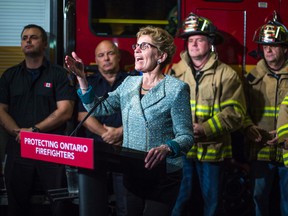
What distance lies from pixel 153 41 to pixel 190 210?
8.67 feet

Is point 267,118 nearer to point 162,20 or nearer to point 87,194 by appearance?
point 162,20

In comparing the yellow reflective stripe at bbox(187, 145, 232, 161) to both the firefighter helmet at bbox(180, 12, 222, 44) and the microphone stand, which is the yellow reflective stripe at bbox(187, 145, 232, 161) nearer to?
the firefighter helmet at bbox(180, 12, 222, 44)

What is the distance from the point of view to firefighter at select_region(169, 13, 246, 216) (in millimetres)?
4648

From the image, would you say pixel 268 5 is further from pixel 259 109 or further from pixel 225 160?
pixel 225 160

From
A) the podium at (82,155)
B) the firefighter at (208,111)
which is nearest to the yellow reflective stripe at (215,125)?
the firefighter at (208,111)

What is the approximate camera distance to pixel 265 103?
4.91 m

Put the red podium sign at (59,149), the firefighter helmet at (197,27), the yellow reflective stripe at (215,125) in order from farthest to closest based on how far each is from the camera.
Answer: the firefighter helmet at (197,27) → the yellow reflective stripe at (215,125) → the red podium sign at (59,149)

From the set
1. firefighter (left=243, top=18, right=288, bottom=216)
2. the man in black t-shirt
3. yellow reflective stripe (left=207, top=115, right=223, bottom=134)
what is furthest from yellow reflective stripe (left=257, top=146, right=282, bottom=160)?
the man in black t-shirt

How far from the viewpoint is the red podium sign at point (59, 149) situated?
2.30 m

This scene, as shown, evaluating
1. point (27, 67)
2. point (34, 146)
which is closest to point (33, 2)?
point (27, 67)

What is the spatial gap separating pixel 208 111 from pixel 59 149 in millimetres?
2516

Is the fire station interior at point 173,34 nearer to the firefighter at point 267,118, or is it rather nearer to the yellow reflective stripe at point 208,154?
the firefighter at point 267,118

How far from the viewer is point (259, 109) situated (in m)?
4.94

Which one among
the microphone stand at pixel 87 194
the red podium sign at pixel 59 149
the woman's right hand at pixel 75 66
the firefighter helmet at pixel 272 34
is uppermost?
the firefighter helmet at pixel 272 34
